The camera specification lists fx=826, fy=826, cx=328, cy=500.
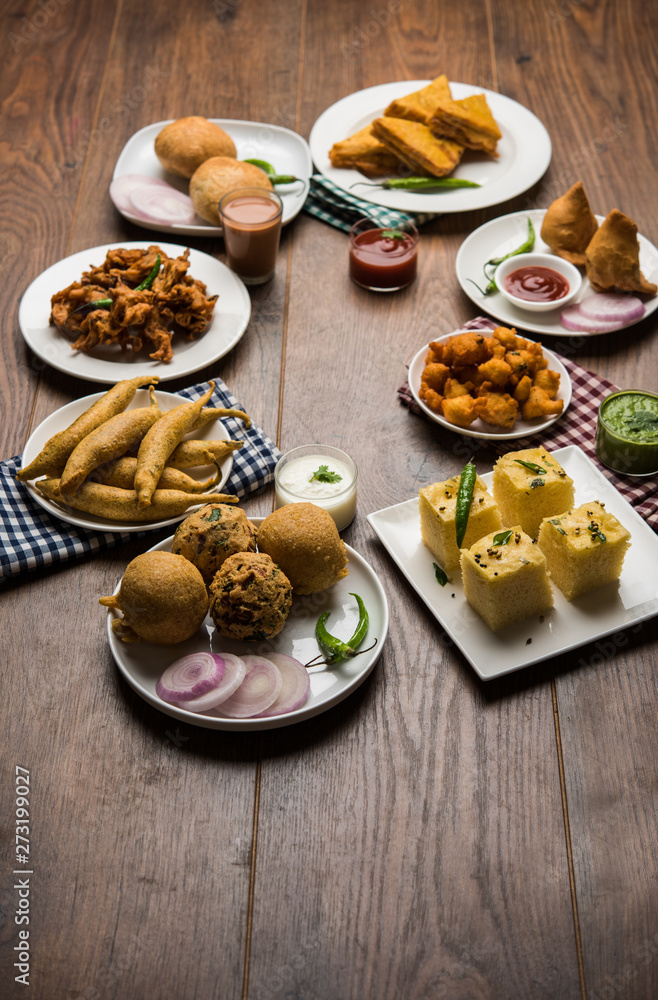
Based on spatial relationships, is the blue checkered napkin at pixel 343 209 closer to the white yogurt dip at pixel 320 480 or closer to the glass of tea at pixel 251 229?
the glass of tea at pixel 251 229

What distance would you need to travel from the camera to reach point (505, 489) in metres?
2.74

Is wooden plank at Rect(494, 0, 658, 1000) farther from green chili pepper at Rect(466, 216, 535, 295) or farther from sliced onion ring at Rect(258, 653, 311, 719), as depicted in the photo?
sliced onion ring at Rect(258, 653, 311, 719)

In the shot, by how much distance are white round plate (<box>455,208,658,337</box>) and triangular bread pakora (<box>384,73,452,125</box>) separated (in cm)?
77

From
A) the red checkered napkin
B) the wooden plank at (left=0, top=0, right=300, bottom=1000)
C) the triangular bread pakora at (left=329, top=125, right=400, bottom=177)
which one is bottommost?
the wooden plank at (left=0, top=0, right=300, bottom=1000)

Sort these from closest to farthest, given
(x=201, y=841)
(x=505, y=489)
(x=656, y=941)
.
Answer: (x=656, y=941) < (x=201, y=841) < (x=505, y=489)

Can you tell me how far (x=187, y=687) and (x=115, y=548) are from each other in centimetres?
72

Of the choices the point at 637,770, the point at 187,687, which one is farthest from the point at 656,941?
the point at 187,687

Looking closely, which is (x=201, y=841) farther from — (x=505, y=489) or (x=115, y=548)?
(x=505, y=489)

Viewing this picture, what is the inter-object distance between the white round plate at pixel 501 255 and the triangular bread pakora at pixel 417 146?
46cm

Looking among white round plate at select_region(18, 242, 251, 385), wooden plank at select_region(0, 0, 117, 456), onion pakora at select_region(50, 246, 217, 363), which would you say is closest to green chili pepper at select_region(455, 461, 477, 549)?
white round plate at select_region(18, 242, 251, 385)

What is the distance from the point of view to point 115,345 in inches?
135

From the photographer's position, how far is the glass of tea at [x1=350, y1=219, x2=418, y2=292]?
3.70m

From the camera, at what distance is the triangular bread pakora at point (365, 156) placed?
4.15 m

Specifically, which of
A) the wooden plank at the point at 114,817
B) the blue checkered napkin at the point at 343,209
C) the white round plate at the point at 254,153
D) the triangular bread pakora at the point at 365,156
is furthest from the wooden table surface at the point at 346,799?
the triangular bread pakora at the point at 365,156
